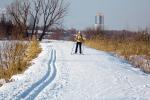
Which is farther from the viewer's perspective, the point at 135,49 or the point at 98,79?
the point at 135,49

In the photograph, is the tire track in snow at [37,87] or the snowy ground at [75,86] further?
the snowy ground at [75,86]

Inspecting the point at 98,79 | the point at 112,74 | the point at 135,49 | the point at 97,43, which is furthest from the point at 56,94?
the point at 97,43

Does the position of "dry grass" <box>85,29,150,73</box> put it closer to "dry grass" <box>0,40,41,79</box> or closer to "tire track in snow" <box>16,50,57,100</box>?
"dry grass" <box>0,40,41,79</box>

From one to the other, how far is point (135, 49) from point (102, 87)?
52.4 feet

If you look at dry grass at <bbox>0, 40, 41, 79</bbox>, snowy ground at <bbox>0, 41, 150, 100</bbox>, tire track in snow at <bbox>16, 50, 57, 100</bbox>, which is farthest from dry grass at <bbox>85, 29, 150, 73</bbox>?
tire track in snow at <bbox>16, 50, 57, 100</bbox>

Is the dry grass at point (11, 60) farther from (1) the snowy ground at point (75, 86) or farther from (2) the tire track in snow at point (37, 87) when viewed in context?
(2) the tire track in snow at point (37, 87)

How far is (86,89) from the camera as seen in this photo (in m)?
11.0

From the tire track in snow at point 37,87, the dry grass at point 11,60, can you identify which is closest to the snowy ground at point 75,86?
the tire track in snow at point 37,87

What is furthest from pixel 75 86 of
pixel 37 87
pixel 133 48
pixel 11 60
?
pixel 133 48

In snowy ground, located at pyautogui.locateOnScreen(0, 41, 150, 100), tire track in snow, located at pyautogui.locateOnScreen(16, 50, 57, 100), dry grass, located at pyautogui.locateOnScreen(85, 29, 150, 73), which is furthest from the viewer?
dry grass, located at pyautogui.locateOnScreen(85, 29, 150, 73)

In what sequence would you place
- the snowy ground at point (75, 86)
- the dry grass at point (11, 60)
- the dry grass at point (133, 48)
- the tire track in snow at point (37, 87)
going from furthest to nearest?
the dry grass at point (133, 48) → the dry grass at point (11, 60) → the snowy ground at point (75, 86) → the tire track in snow at point (37, 87)

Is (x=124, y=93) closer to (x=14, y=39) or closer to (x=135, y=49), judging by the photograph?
(x=14, y=39)

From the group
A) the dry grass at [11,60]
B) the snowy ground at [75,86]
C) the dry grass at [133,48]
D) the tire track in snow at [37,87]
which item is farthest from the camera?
the dry grass at [133,48]

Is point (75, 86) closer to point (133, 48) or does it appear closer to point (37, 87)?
point (37, 87)
